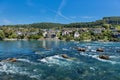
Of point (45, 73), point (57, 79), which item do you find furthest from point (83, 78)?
point (45, 73)

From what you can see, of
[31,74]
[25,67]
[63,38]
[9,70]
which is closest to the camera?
[31,74]

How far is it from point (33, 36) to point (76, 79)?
156 meters

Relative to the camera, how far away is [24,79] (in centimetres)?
3278

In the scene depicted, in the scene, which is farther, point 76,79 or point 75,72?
point 75,72

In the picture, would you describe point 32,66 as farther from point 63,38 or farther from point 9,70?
point 63,38

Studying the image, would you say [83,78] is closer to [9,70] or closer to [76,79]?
[76,79]

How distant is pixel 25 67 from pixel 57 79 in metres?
10.7

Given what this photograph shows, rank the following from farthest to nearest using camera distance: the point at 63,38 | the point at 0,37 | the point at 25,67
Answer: the point at 63,38 < the point at 0,37 < the point at 25,67

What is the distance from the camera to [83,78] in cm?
3388

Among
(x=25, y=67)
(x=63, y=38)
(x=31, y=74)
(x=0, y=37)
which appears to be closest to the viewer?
(x=31, y=74)

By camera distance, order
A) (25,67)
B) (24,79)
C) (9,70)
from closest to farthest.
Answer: (24,79) < (9,70) < (25,67)

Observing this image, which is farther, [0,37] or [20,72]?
[0,37]

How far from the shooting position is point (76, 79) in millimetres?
33281

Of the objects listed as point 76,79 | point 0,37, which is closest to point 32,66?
point 76,79
